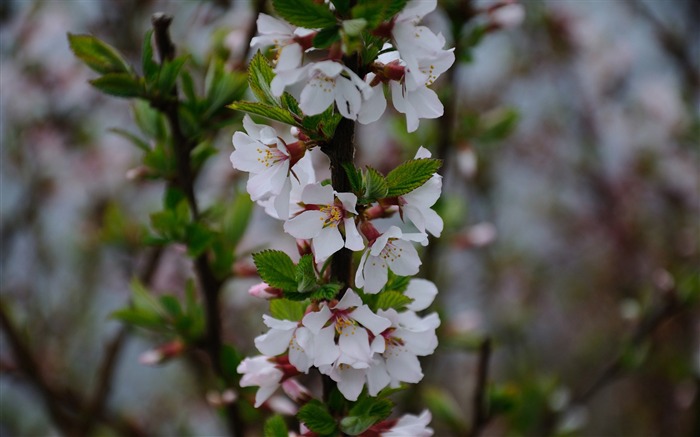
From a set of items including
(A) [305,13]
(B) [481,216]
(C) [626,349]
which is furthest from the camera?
(B) [481,216]

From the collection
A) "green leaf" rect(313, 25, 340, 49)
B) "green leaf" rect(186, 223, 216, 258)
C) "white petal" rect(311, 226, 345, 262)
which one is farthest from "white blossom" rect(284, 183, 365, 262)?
"green leaf" rect(186, 223, 216, 258)

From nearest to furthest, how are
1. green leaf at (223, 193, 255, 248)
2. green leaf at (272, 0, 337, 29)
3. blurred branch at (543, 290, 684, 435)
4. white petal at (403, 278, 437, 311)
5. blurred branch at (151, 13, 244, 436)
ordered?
green leaf at (272, 0, 337, 29), white petal at (403, 278, 437, 311), blurred branch at (151, 13, 244, 436), green leaf at (223, 193, 255, 248), blurred branch at (543, 290, 684, 435)

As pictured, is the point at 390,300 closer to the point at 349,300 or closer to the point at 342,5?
the point at 349,300

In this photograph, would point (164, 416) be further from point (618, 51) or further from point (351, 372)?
point (618, 51)

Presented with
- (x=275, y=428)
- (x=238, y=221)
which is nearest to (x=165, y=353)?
(x=238, y=221)

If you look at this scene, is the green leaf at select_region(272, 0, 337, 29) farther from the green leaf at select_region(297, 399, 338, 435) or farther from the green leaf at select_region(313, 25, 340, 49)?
the green leaf at select_region(297, 399, 338, 435)

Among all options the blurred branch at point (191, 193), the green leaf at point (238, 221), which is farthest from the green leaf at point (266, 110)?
the green leaf at point (238, 221)
